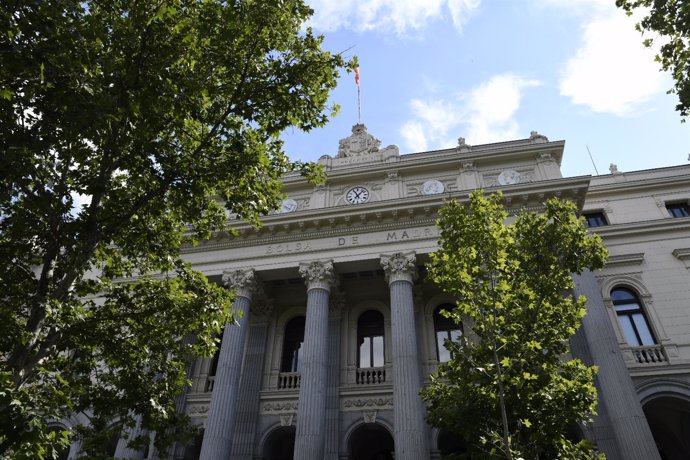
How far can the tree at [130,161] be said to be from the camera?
784 centimetres

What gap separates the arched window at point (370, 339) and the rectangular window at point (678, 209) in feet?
44.5

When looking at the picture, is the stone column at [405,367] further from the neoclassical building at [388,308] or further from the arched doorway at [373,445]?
the arched doorway at [373,445]

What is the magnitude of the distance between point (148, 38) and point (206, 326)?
5.62 meters

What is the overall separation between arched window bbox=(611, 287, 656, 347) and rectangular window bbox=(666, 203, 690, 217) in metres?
4.84

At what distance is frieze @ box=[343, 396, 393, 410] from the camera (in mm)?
18119

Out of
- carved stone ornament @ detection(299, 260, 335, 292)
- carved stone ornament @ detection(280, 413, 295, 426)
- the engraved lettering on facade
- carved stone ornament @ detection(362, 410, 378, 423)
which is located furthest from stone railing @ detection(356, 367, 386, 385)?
the engraved lettering on facade

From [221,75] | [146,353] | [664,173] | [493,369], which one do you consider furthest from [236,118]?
[664,173]

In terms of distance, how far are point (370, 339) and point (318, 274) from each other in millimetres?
3856

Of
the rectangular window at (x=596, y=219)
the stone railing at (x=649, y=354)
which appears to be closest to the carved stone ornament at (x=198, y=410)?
the stone railing at (x=649, y=354)

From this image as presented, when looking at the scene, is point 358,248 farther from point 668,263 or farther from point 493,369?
point 668,263

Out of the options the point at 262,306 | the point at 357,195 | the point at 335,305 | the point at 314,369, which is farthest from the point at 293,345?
the point at 357,195

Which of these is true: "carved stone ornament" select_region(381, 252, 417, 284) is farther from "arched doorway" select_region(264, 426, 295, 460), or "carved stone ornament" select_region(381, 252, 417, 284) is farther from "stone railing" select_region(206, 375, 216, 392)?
"stone railing" select_region(206, 375, 216, 392)

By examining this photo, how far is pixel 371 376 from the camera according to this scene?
18.9 m

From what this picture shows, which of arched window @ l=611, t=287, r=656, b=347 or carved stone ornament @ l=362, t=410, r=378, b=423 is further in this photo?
arched window @ l=611, t=287, r=656, b=347
